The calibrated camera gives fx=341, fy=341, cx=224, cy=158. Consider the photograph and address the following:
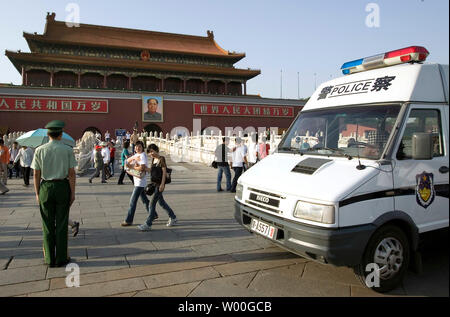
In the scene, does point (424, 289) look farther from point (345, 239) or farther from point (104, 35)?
point (104, 35)

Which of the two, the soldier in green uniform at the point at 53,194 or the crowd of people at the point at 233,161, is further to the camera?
the crowd of people at the point at 233,161

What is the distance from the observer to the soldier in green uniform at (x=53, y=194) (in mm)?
3924

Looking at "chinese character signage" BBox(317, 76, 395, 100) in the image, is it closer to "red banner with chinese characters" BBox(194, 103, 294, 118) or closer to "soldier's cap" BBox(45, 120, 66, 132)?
"soldier's cap" BBox(45, 120, 66, 132)

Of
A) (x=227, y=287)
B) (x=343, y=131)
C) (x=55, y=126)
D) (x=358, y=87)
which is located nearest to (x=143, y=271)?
(x=227, y=287)

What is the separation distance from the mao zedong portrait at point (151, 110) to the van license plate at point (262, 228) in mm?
30030

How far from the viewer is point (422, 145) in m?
3.20

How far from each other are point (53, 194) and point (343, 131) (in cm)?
352

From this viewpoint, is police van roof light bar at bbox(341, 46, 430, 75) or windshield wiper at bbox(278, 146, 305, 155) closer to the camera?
police van roof light bar at bbox(341, 46, 430, 75)

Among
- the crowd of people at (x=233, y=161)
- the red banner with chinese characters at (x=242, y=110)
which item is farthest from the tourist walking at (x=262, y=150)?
the red banner with chinese characters at (x=242, y=110)

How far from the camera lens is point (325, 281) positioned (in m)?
3.55

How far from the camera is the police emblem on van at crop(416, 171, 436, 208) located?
3.47m

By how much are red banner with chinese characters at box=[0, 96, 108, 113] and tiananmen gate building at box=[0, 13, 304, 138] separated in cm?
7

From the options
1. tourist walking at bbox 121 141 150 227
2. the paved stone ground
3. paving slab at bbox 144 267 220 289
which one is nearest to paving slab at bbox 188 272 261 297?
the paved stone ground

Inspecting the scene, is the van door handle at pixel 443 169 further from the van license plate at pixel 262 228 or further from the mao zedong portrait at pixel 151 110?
the mao zedong portrait at pixel 151 110
